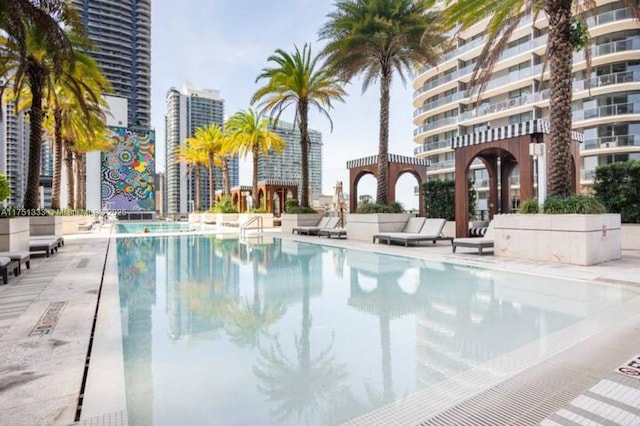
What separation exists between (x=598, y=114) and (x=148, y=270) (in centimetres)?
3646

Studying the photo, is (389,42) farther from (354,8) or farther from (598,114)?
(598,114)

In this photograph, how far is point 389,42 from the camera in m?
16.0

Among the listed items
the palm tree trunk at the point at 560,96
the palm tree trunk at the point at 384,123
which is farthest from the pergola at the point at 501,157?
the palm tree trunk at the point at 384,123

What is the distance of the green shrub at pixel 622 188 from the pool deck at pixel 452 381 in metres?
9.43

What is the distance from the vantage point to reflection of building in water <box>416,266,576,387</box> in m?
3.65

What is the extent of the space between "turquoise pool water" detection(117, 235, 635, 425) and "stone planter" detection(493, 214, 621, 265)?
2.44 m

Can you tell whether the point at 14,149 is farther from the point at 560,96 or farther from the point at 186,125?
the point at 560,96

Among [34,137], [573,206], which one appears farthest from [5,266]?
[573,206]

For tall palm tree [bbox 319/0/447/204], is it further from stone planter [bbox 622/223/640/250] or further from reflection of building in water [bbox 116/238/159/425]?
reflection of building in water [bbox 116/238/159/425]

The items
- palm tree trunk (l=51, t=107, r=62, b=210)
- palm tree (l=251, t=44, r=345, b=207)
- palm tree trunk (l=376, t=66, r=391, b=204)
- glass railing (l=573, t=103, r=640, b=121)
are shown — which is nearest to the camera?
palm tree trunk (l=376, t=66, r=391, b=204)

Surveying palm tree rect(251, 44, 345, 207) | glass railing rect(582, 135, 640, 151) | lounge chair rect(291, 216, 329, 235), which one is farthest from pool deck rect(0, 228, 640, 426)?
glass railing rect(582, 135, 640, 151)

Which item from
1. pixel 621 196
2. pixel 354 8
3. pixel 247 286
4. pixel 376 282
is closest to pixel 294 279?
pixel 247 286

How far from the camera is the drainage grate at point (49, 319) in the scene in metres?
4.45

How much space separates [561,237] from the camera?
983 cm
